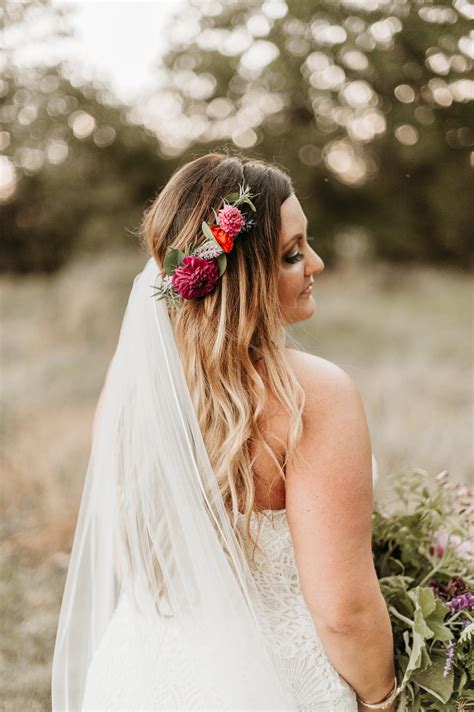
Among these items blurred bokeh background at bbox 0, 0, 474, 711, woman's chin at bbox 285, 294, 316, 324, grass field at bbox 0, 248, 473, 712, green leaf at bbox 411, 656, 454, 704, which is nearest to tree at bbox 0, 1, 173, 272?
blurred bokeh background at bbox 0, 0, 474, 711

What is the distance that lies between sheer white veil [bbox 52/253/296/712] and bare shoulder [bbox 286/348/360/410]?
322mm

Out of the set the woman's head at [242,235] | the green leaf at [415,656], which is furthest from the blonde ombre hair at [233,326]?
the green leaf at [415,656]

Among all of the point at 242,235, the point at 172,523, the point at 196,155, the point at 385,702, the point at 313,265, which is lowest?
the point at 385,702

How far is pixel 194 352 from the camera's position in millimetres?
1823

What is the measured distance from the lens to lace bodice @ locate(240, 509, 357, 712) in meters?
1.78

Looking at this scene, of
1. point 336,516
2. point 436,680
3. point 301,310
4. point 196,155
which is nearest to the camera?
point 336,516

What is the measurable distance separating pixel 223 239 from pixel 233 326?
23cm

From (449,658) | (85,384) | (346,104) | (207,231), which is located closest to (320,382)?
(207,231)

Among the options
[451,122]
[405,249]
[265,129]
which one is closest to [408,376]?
[451,122]

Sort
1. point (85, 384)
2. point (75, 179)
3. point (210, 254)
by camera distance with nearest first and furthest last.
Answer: point (210, 254) < point (85, 384) < point (75, 179)

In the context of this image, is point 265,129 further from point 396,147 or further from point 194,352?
point 194,352

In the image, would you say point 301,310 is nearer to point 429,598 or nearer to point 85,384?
point 429,598

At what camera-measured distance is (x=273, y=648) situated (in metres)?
1.80

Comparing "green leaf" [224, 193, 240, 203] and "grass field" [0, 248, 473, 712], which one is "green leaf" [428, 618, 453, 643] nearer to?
"grass field" [0, 248, 473, 712]
